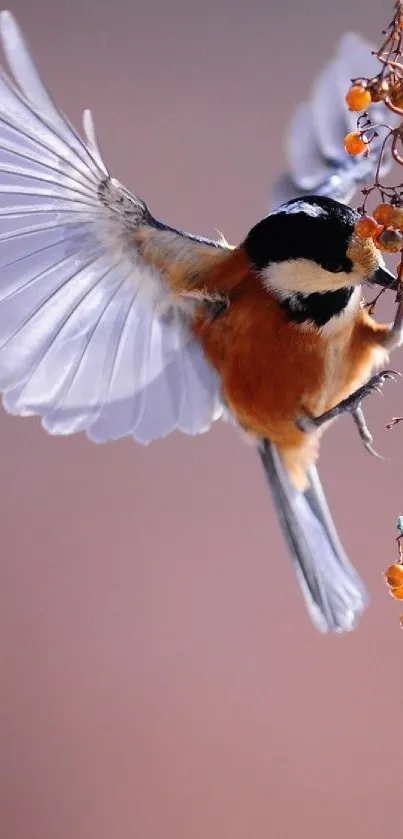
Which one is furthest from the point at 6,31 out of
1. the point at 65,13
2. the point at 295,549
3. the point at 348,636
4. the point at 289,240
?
the point at 348,636

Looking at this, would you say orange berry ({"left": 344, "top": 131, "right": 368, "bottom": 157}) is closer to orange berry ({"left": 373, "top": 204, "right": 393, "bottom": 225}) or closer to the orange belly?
orange berry ({"left": 373, "top": 204, "right": 393, "bottom": 225})

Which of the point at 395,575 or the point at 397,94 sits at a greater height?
the point at 397,94

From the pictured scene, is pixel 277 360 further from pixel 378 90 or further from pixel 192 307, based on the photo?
pixel 378 90

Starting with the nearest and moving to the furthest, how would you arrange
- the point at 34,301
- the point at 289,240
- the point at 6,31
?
the point at 6,31, the point at 289,240, the point at 34,301

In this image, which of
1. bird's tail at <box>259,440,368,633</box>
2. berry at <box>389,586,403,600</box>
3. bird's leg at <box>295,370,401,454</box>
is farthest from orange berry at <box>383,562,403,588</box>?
bird's tail at <box>259,440,368,633</box>

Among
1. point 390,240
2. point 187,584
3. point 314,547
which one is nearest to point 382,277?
point 390,240

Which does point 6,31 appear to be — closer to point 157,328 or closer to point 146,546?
point 157,328
